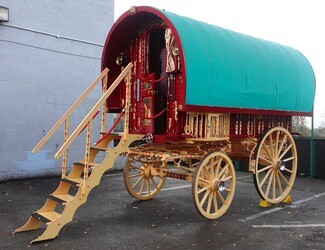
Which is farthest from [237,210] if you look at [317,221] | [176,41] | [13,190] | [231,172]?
[13,190]

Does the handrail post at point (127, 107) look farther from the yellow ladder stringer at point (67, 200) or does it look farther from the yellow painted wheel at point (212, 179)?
the yellow painted wheel at point (212, 179)

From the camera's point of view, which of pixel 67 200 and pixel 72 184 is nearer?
pixel 67 200

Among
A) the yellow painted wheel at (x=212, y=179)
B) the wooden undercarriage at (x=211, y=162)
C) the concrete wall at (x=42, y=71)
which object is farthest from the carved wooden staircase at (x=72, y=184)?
the concrete wall at (x=42, y=71)

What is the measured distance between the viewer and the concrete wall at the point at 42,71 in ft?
29.3

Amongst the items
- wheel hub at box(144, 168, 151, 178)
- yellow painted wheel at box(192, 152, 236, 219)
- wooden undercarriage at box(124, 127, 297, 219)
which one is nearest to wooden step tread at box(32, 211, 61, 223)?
wooden undercarriage at box(124, 127, 297, 219)

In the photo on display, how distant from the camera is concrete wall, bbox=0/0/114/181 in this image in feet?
29.3

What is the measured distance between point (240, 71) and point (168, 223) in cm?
272

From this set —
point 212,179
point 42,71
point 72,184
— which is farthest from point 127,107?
point 42,71

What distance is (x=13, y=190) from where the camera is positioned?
801 centimetres

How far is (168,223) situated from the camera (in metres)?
5.62

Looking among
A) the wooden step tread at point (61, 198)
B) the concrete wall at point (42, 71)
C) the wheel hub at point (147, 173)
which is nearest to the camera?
the wooden step tread at point (61, 198)

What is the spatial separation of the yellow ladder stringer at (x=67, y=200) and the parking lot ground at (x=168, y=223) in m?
0.14

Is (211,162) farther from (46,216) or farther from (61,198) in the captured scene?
(46,216)

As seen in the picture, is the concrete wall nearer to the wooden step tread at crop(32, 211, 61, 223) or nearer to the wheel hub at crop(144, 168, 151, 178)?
the wheel hub at crop(144, 168, 151, 178)
